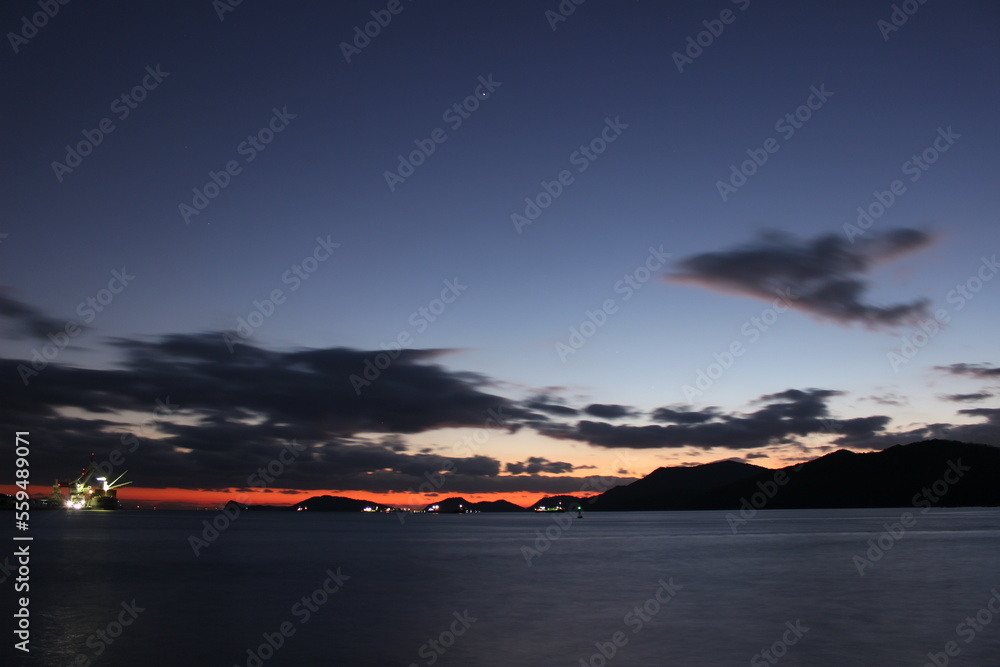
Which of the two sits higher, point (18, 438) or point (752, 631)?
point (18, 438)

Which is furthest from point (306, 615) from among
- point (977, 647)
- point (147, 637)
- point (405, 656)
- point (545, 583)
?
point (977, 647)

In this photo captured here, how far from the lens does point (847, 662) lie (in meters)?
23.3

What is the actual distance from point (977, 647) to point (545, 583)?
25.2m

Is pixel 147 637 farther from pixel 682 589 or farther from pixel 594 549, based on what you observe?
pixel 594 549

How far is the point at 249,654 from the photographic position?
24.3m

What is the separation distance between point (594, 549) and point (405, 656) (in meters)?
60.2

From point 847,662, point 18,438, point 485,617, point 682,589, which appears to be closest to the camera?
point 847,662

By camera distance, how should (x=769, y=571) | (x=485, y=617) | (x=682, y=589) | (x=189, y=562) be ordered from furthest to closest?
1. (x=189, y=562)
2. (x=769, y=571)
3. (x=682, y=589)
4. (x=485, y=617)

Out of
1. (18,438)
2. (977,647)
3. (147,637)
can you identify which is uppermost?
(18,438)

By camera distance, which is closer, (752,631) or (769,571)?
(752,631)

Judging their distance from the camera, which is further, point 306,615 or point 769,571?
point 769,571

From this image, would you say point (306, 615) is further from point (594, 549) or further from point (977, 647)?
point (594, 549)

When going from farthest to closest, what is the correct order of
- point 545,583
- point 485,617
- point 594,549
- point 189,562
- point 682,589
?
point 594,549 < point 189,562 < point 545,583 < point 682,589 < point 485,617

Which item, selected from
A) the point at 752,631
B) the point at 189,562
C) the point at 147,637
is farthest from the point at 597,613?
the point at 189,562
